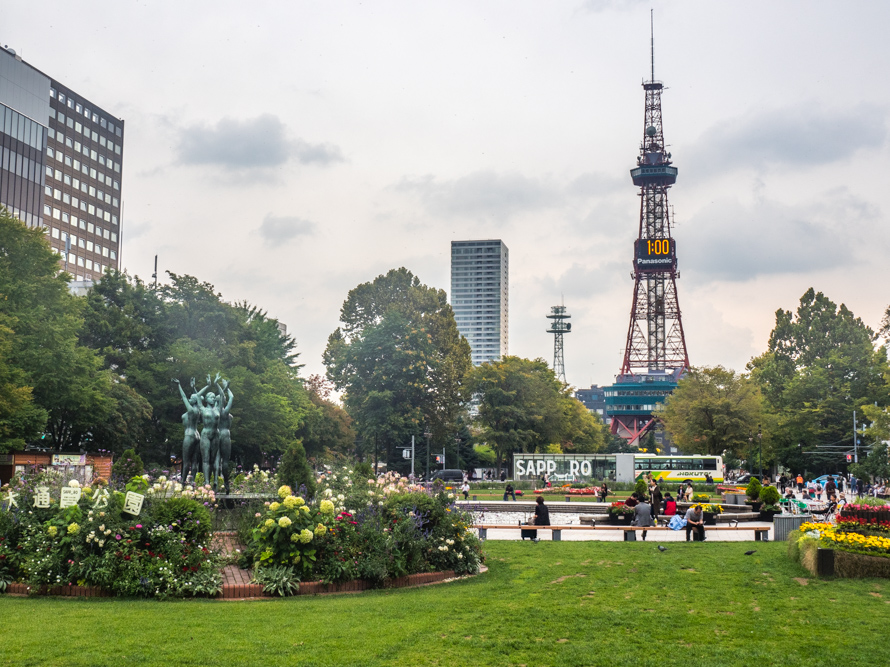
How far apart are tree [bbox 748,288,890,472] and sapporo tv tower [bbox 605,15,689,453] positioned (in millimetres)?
44958

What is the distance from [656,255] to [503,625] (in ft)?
403

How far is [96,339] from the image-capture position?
48125mm

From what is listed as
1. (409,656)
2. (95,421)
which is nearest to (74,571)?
(409,656)

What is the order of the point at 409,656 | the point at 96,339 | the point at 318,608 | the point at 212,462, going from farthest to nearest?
the point at 96,339, the point at 212,462, the point at 318,608, the point at 409,656

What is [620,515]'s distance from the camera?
2903 centimetres

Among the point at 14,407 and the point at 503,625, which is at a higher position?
the point at 14,407

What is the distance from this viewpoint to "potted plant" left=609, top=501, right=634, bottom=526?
2859 cm

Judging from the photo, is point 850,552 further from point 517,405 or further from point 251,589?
point 517,405

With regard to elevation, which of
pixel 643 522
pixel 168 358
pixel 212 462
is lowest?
pixel 643 522

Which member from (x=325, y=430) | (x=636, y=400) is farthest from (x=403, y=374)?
(x=636, y=400)

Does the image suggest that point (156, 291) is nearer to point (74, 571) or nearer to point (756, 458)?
point (74, 571)

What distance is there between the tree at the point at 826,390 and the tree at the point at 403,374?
26410 millimetres

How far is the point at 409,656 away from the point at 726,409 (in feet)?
204

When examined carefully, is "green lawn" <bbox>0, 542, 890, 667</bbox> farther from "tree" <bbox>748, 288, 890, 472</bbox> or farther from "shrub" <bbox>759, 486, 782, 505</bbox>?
"tree" <bbox>748, 288, 890, 472</bbox>
